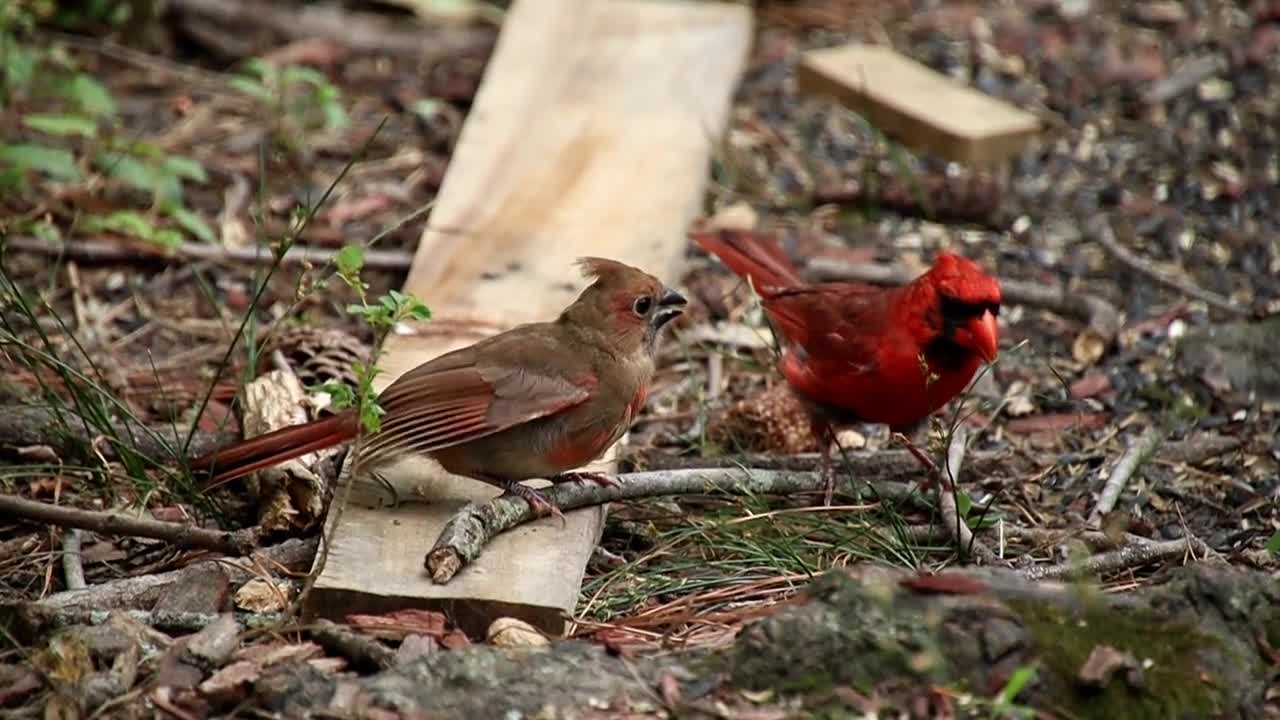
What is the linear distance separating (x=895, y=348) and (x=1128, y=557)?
2.95 ft

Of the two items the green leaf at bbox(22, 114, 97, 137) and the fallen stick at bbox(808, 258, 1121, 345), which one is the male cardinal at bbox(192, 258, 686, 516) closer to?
the fallen stick at bbox(808, 258, 1121, 345)

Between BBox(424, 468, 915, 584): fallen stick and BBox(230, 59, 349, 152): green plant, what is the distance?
8.60ft

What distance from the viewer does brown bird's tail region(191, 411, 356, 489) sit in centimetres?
407

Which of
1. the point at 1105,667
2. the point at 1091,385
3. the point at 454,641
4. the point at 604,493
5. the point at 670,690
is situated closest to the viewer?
the point at 1105,667

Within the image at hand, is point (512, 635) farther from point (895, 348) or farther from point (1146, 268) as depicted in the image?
point (1146, 268)

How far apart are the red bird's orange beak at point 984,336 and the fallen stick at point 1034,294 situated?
3.60 feet

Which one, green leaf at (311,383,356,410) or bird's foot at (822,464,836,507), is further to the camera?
bird's foot at (822,464,836,507)

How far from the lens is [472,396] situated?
424cm

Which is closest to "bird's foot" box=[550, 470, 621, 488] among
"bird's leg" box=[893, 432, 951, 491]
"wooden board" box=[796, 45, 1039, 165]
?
"bird's leg" box=[893, 432, 951, 491]

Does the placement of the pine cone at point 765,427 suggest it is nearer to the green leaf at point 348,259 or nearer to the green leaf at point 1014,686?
the green leaf at point 348,259

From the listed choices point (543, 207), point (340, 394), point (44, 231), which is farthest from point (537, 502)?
point (44, 231)

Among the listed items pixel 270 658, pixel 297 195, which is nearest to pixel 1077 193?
pixel 297 195

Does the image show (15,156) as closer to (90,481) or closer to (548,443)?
(90,481)

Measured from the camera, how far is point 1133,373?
218 inches
